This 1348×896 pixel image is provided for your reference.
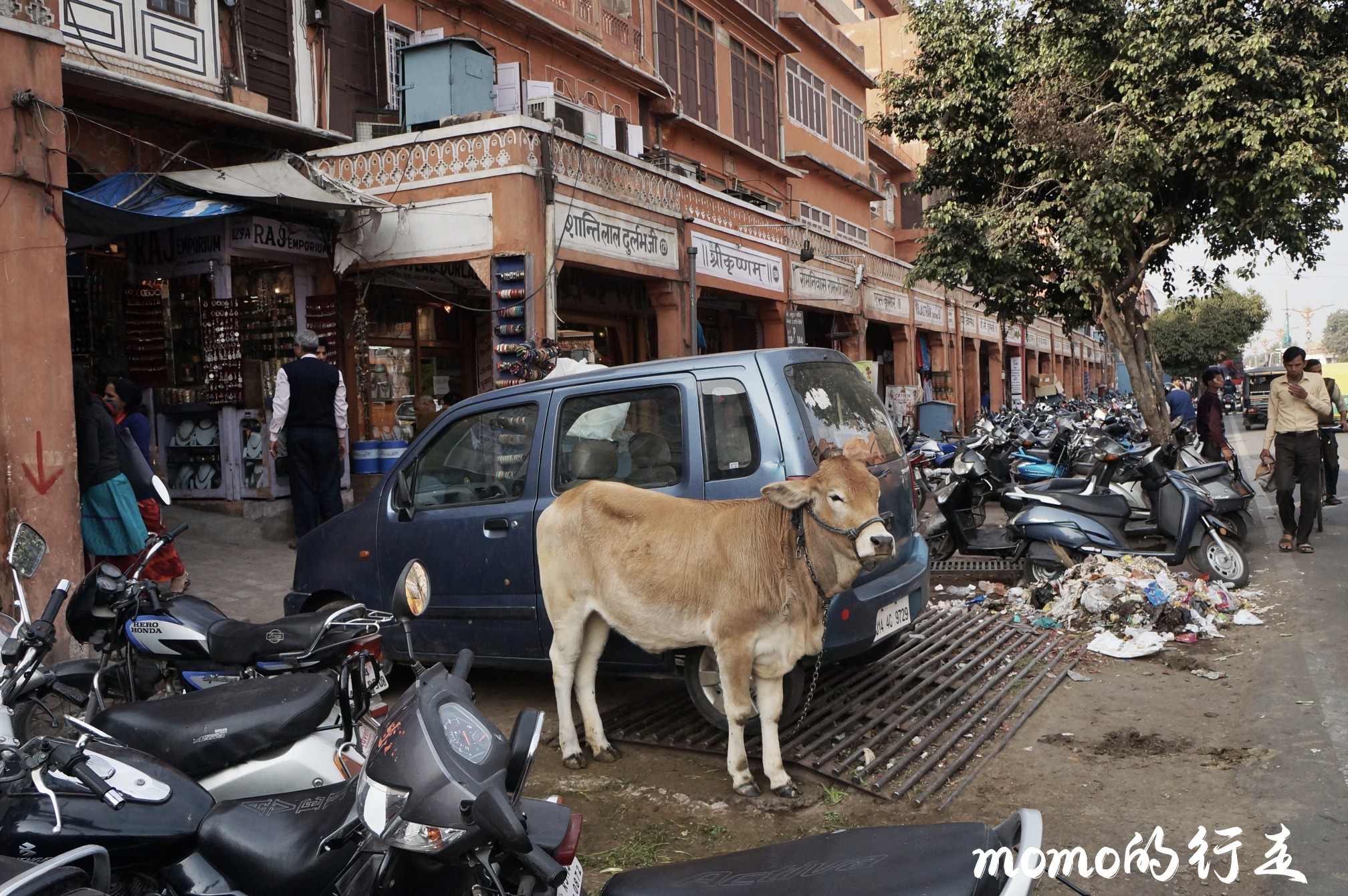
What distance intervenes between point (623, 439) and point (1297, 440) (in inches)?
278

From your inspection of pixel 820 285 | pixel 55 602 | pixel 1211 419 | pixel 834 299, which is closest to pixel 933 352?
pixel 834 299

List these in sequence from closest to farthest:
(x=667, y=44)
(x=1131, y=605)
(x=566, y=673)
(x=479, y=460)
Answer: (x=566, y=673) < (x=479, y=460) < (x=1131, y=605) < (x=667, y=44)

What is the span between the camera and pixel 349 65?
489 inches

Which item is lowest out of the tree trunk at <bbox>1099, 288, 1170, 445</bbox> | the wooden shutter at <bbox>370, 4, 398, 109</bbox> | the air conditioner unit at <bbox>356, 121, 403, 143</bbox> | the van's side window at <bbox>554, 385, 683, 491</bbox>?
the van's side window at <bbox>554, 385, 683, 491</bbox>

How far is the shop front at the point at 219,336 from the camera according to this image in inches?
426

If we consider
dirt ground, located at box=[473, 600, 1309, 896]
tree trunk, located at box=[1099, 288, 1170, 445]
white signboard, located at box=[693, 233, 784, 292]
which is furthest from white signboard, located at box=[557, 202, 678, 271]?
tree trunk, located at box=[1099, 288, 1170, 445]

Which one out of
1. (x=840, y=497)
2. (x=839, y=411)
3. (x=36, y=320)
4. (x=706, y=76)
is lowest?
(x=840, y=497)

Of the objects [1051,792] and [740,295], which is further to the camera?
[740,295]

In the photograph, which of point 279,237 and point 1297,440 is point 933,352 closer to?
point 1297,440

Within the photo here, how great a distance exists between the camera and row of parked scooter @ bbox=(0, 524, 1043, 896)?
1.75 metres

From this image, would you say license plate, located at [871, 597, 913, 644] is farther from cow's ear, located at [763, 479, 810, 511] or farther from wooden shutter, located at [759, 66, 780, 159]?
wooden shutter, located at [759, 66, 780, 159]

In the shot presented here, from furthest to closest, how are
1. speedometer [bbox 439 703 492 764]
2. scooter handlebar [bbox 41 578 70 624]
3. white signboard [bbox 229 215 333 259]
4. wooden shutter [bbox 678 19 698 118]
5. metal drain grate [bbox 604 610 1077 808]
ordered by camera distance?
wooden shutter [bbox 678 19 698 118] < white signboard [bbox 229 215 333 259] < metal drain grate [bbox 604 610 1077 808] < scooter handlebar [bbox 41 578 70 624] < speedometer [bbox 439 703 492 764]

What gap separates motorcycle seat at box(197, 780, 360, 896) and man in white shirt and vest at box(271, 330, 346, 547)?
22.6 feet

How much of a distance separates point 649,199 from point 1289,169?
7.53 m
